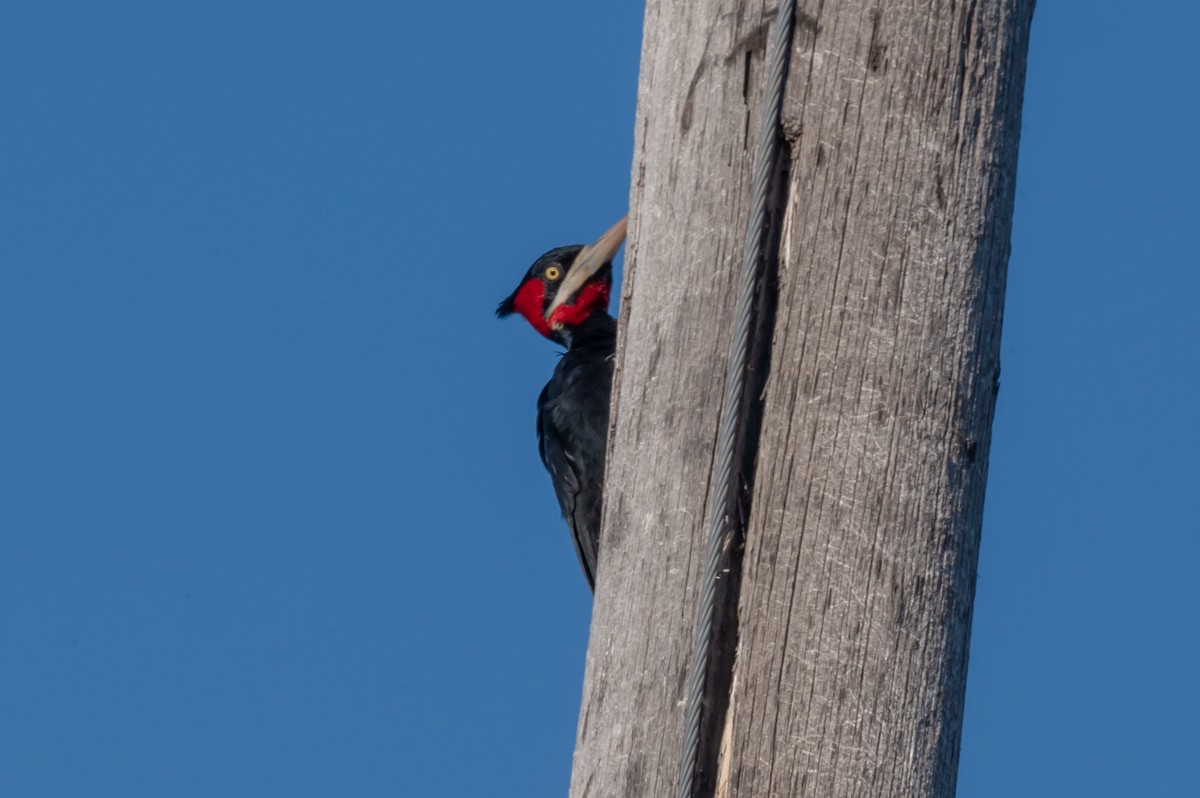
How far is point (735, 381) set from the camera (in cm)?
232

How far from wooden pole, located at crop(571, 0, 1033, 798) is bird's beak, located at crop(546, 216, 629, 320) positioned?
12.2ft

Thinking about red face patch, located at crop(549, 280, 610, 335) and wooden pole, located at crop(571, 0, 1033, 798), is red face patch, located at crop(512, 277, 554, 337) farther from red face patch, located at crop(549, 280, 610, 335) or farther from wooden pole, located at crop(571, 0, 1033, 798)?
wooden pole, located at crop(571, 0, 1033, 798)

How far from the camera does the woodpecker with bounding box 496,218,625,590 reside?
5.64 metres

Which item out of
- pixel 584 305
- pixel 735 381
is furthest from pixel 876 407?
pixel 584 305

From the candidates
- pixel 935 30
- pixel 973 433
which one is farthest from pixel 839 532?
pixel 935 30

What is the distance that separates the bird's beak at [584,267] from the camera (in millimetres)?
6273

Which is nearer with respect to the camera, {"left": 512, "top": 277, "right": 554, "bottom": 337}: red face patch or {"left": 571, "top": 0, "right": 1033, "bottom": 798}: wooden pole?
{"left": 571, "top": 0, "right": 1033, "bottom": 798}: wooden pole

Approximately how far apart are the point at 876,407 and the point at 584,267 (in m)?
4.14

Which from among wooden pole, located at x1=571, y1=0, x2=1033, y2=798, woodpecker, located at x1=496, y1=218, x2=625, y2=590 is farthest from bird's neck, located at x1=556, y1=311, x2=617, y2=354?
wooden pole, located at x1=571, y1=0, x2=1033, y2=798

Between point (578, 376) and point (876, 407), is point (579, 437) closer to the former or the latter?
point (578, 376)

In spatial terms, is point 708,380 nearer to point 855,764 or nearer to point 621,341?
point 621,341

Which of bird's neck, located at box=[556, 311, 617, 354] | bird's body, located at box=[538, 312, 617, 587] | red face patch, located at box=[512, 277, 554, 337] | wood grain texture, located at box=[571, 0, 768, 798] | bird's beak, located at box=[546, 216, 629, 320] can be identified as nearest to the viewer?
wood grain texture, located at box=[571, 0, 768, 798]

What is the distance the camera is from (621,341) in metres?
2.76

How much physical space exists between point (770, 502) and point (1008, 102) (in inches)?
29.3
